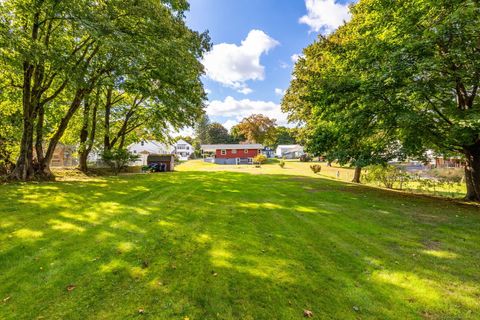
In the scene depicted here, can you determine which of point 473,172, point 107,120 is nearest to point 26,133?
point 107,120

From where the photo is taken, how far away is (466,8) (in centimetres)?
859

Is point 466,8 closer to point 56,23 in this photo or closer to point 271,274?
point 271,274

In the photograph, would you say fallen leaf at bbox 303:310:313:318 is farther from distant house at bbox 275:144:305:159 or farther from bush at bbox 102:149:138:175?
distant house at bbox 275:144:305:159

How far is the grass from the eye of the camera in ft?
11.8

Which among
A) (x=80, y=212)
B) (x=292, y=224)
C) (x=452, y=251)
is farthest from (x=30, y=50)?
(x=452, y=251)

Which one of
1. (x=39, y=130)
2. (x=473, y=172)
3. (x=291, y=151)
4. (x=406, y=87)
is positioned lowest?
(x=473, y=172)

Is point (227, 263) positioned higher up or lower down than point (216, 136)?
lower down

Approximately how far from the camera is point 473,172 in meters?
12.3

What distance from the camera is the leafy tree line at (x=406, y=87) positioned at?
9.77 meters

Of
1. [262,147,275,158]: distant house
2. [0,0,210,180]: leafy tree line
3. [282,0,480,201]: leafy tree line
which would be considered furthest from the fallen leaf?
[262,147,275,158]: distant house

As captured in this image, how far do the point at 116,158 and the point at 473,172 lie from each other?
2459cm

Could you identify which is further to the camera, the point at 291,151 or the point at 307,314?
the point at 291,151

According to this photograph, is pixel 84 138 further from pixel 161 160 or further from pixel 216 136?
pixel 216 136

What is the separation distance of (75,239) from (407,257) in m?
7.69
